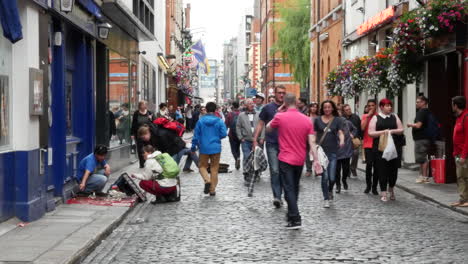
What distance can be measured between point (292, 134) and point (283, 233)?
1.32 meters

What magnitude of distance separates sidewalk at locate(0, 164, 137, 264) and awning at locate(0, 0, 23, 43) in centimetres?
224

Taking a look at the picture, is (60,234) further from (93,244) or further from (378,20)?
(378,20)

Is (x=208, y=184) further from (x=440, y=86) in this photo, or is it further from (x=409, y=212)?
(x=440, y=86)

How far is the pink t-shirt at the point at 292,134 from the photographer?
1077 cm

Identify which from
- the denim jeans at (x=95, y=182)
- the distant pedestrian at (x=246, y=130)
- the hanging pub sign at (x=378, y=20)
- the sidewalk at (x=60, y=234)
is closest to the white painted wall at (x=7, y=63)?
the sidewalk at (x=60, y=234)

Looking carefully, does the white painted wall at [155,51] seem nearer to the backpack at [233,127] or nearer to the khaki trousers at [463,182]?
the backpack at [233,127]

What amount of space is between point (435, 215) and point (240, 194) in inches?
163

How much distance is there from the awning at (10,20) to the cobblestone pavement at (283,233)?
100 inches

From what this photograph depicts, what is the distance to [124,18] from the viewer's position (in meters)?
20.6

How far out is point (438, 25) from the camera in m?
16.2

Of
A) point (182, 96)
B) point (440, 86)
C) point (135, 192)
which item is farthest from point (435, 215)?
point (182, 96)

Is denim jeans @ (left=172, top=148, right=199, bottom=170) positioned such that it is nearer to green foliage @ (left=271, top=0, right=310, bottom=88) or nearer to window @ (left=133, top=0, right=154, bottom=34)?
window @ (left=133, top=0, right=154, bottom=34)

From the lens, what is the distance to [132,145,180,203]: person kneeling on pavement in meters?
13.8

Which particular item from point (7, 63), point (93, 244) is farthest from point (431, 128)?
point (93, 244)
